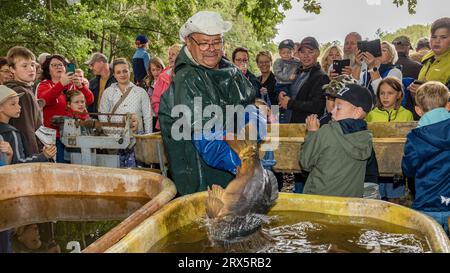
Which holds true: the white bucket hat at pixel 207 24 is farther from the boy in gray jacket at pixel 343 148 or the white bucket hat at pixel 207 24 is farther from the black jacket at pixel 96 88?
the black jacket at pixel 96 88

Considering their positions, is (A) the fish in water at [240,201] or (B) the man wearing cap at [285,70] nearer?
(A) the fish in water at [240,201]

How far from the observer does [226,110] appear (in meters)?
3.06

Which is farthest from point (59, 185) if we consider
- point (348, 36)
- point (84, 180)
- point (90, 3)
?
point (90, 3)

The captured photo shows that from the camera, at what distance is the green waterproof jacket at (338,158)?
3.33 m

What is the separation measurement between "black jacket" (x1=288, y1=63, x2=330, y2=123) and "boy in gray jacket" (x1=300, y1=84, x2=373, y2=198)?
6.57 ft

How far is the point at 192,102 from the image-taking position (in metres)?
2.86

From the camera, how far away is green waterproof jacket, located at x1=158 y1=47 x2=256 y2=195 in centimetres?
291

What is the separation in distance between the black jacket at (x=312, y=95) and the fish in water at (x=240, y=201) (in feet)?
10.4

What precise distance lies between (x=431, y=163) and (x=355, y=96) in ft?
2.75

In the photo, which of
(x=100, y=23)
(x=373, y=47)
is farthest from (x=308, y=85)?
(x=100, y=23)

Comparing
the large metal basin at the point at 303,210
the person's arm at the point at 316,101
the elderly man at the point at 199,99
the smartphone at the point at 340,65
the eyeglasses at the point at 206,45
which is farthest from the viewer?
the smartphone at the point at 340,65

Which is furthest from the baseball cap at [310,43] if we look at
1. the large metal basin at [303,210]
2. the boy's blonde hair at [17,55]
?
the boy's blonde hair at [17,55]

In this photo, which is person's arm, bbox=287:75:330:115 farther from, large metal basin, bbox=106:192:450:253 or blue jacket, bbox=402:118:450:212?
large metal basin, bbox=106:192:450:253
